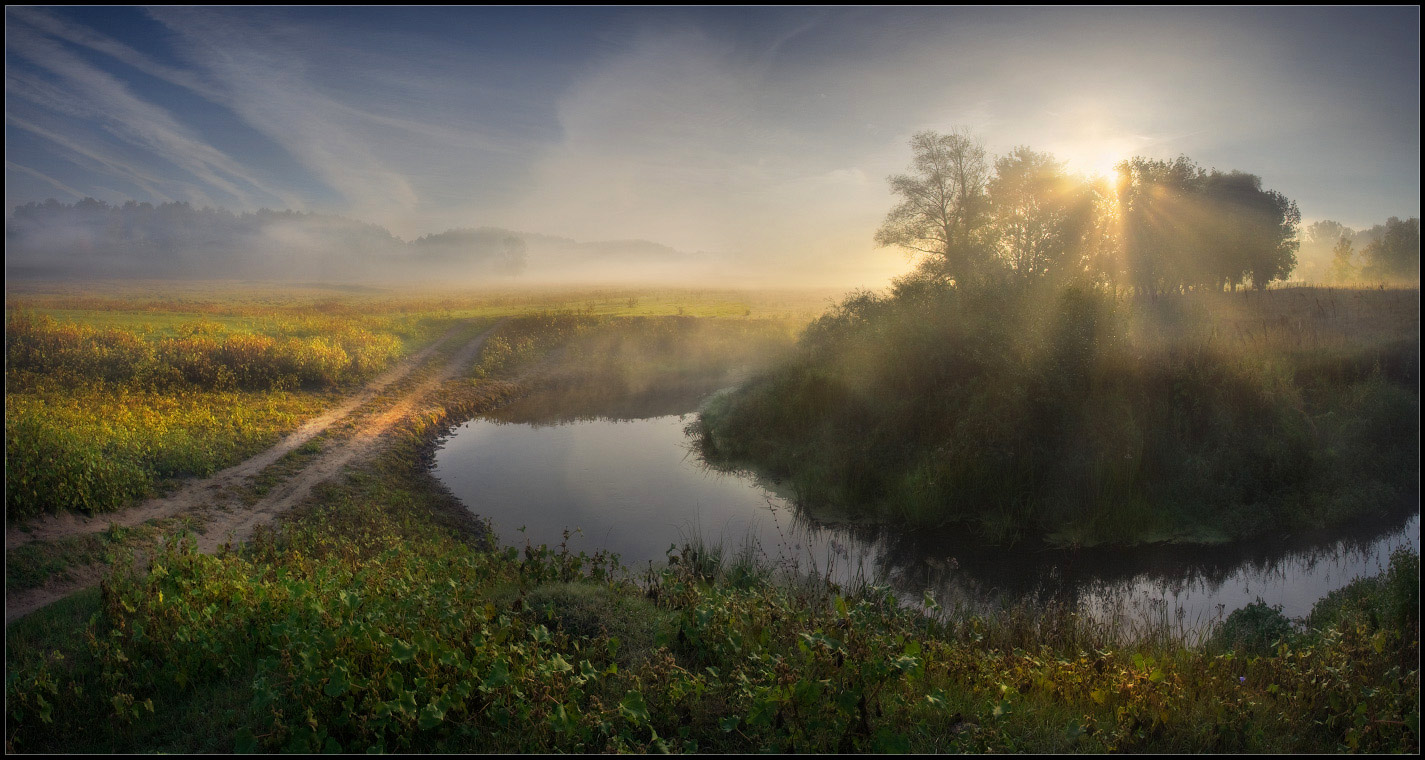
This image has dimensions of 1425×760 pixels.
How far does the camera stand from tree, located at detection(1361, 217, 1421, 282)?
7477 mm

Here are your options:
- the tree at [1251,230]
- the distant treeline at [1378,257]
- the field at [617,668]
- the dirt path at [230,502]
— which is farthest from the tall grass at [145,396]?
the tree at [1251,230]

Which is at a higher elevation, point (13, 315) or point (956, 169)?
point (956, 169)

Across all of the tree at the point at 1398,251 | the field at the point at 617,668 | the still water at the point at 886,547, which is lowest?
the still water at the point at 886,547

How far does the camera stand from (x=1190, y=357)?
44.5ft

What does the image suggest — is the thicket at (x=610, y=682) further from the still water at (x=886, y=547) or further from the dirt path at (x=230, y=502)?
the dirt path at (x=230, y=502)

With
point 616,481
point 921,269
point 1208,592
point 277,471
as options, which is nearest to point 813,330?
point 921,269

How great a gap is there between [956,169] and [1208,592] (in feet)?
74.1

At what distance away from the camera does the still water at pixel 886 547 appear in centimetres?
961

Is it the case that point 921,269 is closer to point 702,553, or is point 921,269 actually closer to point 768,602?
point 702,553

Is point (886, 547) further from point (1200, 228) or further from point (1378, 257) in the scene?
point (1200, 228)

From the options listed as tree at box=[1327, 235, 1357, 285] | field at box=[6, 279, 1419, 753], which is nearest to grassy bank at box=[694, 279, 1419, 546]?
tree at box=[1327, 235, 1357, 285]

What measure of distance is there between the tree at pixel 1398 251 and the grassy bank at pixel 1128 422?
109 centimetres

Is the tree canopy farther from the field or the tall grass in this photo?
the tall grass

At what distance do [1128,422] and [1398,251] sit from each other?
545cm
